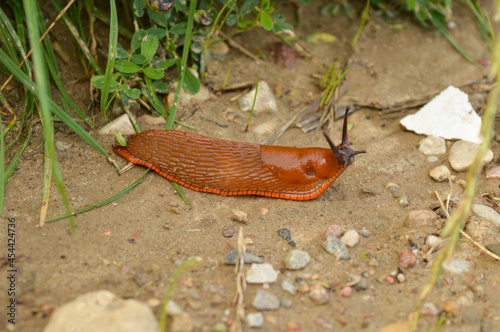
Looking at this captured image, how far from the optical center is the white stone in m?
2.09

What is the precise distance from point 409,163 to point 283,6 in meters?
2.54

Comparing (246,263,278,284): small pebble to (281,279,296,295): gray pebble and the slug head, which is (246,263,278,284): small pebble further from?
the slug head

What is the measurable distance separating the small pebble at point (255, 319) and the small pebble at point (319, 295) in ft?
1.18

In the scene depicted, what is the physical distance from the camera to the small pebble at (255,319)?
2.36m

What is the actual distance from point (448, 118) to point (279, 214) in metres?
2.18

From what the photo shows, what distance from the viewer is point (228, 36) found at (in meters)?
4.47

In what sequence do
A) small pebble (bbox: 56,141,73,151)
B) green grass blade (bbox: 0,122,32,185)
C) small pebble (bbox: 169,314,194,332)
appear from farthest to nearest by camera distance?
small pebble (bbox: 56,141,73,151) < green grass blade (bbox: 0,122,32,185) < small pebble (bbox: 169,314,194,332)

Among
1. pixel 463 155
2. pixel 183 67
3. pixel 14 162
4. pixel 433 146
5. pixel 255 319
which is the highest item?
pixel 183 67

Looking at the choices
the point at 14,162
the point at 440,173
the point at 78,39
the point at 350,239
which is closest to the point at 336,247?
the point at 350,239

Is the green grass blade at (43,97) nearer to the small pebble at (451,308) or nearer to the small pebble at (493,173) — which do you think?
the small pebble at (451,308)

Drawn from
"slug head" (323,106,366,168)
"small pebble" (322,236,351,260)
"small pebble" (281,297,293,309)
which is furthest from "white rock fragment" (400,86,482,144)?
"small pebble" (281,297,293,309)

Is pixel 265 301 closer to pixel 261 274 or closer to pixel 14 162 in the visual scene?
→ pixel 261 274

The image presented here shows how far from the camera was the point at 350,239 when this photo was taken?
305 centimetres

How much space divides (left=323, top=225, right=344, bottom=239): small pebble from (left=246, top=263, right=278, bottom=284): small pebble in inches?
23.3
